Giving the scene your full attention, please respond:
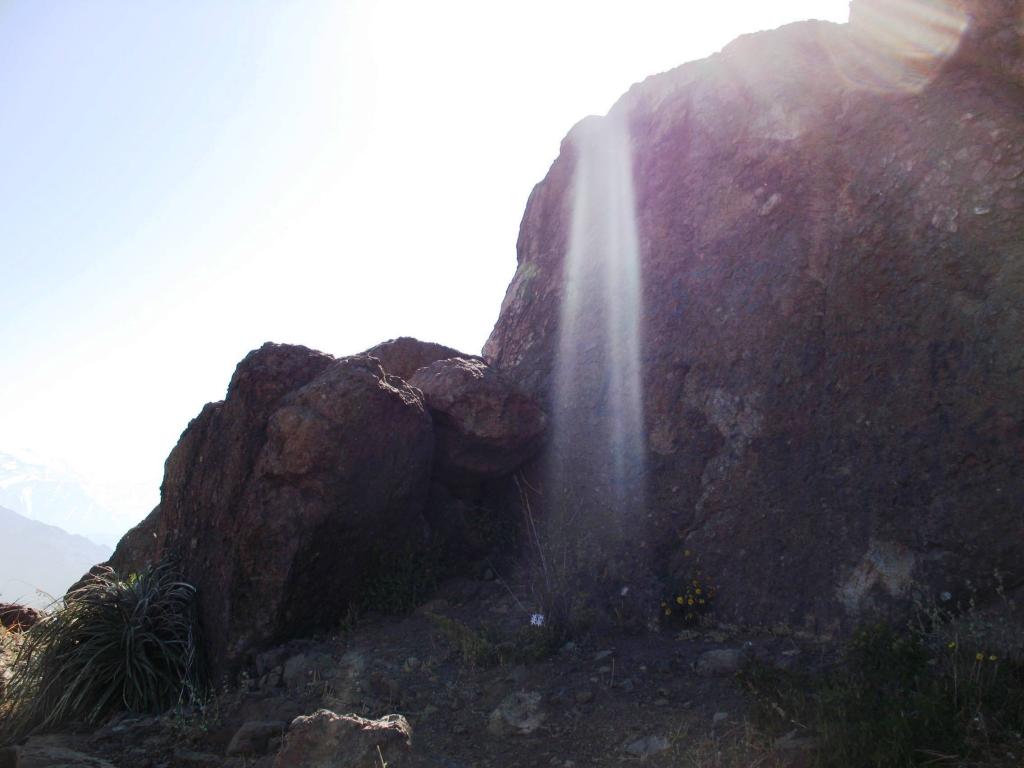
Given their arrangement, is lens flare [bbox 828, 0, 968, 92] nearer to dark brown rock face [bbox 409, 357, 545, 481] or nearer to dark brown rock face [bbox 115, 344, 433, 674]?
dark brown rock face [bbox 409, 357, 545, 481]

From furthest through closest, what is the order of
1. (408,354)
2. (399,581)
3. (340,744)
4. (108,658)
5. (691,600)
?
(408,354) < (399,581) < (108,658) < (691,600) < (340,744)

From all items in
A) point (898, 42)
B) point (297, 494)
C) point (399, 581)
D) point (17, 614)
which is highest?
point (898, 42)

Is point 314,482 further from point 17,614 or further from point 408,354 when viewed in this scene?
point 17,614

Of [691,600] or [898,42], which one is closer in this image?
[691,600]

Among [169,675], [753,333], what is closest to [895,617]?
[753,333]

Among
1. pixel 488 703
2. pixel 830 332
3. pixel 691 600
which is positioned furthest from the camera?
pixel 830 332

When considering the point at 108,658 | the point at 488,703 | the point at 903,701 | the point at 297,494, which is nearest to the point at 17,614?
the point at 108,658

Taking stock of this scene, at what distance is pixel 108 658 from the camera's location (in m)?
6.00

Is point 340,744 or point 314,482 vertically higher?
point 314,482

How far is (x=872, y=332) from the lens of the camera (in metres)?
5.46

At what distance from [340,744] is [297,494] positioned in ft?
9.36

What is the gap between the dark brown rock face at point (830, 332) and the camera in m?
4.83

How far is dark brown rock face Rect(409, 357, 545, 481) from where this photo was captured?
6953 mm

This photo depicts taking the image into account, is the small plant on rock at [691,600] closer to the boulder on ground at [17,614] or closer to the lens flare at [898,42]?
the lens flare at [898,42]
